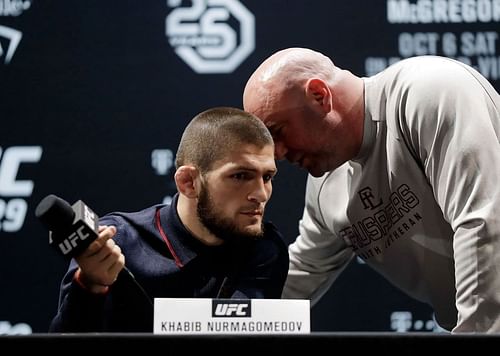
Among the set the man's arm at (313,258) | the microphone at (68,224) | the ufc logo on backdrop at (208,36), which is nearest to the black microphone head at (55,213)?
the microphone at (68,224)

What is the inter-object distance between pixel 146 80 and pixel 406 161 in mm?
986

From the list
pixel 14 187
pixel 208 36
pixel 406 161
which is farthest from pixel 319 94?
pixel 14 187

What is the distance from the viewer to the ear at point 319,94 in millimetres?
2084

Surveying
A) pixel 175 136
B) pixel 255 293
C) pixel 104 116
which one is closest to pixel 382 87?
pixel 255 293

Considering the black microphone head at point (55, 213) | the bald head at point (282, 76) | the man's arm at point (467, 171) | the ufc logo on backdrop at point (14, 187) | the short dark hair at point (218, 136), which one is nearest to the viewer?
the black microphone head at point (55, 213)

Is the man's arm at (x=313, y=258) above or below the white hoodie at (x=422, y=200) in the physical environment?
below

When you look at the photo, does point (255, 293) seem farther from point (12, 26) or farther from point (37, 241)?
point (12, 26)

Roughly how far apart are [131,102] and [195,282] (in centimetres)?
104

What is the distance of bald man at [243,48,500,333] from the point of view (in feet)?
5.74

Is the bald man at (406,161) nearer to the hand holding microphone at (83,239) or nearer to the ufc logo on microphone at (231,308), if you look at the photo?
the ufc logo on microphone at (231,308)

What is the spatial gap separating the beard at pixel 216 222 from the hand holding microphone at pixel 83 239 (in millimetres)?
352

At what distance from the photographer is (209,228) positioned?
1.83 metres

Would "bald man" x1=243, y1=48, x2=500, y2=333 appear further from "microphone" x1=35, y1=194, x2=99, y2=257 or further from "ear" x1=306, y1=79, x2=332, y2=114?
"microphone" x1=35, y1=194, x2=99, y2=257

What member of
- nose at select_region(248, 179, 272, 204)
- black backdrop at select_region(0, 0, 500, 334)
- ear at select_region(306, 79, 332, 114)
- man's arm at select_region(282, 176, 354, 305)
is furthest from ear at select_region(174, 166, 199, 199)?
black backdrop at select_region(0, 0, 500, 334)
